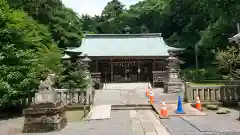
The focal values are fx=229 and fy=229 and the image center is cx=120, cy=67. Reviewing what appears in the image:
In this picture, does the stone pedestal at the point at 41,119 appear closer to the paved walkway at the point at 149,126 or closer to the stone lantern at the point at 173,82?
the paved walkway at the point at 149,126

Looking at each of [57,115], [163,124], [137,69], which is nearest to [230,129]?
[163,124]

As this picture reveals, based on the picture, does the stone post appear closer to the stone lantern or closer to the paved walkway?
the paved walkway

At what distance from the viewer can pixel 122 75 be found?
27.6 m

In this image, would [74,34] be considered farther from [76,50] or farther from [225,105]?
[225,105]

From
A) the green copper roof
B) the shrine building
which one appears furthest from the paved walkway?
the green copper roof

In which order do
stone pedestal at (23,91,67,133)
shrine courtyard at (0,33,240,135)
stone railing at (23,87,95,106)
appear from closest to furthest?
shrine courtyard at (0,33,240,135), stone pedestal at (23,91,67,133), stone railing at (23,87,95,106)

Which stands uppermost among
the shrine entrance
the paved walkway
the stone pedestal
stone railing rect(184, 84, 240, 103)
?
the shrine entrance

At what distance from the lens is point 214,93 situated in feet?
→ 40.2

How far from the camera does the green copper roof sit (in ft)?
84.9

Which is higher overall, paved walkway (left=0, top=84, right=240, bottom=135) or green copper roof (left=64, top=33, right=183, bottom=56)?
green copper roof (left=64, top=33, right=183, bottom=56)

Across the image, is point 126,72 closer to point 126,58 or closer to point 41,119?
point 126,58

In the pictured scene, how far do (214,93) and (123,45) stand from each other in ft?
58.5

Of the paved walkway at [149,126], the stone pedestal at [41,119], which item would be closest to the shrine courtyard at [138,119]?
the paved walkway at [149,126]

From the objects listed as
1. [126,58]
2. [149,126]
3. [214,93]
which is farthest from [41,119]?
[126,58]
